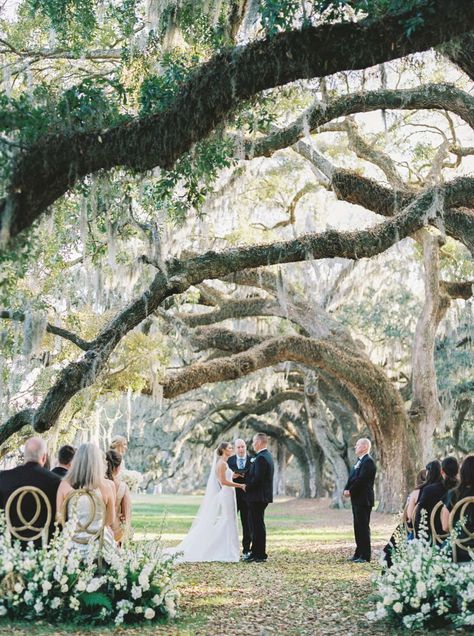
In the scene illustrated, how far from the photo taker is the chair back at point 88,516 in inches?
232

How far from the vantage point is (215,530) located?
10.8 m

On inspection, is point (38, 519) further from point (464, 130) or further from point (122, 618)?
point (464, 130)

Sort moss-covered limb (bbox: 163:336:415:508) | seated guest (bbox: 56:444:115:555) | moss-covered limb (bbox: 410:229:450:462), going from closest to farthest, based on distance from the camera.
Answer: seated guest (bbox: 56:444:115:555)
moss-covered limb (bbox: 163:336:415:508)
moss-covered limb (bbox: 410:229:450:462)

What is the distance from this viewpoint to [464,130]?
52.5ft

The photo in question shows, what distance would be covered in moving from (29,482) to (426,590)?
2.99 m

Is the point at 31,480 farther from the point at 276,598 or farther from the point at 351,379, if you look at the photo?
the point at 351,379

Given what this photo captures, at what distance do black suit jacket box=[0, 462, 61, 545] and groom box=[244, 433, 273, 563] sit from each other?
4.46 meters

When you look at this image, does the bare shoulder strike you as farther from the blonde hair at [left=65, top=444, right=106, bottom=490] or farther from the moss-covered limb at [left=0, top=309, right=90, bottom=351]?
the moss-covered limb at [left=0, top=309, right=90, bottom=351]

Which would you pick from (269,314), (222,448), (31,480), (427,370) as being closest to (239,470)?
(222,448)

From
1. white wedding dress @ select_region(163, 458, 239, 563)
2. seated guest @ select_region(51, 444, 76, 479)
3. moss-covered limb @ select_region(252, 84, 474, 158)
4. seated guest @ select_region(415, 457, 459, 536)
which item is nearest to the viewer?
seated guest @ select_region(415, 457, 459, 536)

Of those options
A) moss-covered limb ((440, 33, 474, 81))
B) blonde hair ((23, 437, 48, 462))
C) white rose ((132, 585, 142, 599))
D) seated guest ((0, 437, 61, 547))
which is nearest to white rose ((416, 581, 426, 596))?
white rose ((132, 585, 142, 599))

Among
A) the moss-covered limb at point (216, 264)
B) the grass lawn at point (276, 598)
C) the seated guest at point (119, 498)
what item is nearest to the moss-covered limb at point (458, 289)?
the grass lawn at point (276, 598)

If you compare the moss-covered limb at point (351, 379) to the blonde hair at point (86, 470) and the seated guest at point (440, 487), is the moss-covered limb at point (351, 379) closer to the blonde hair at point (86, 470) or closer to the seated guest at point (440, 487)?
the seated guest at point (440, 487)

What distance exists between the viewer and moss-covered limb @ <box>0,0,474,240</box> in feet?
17.2
